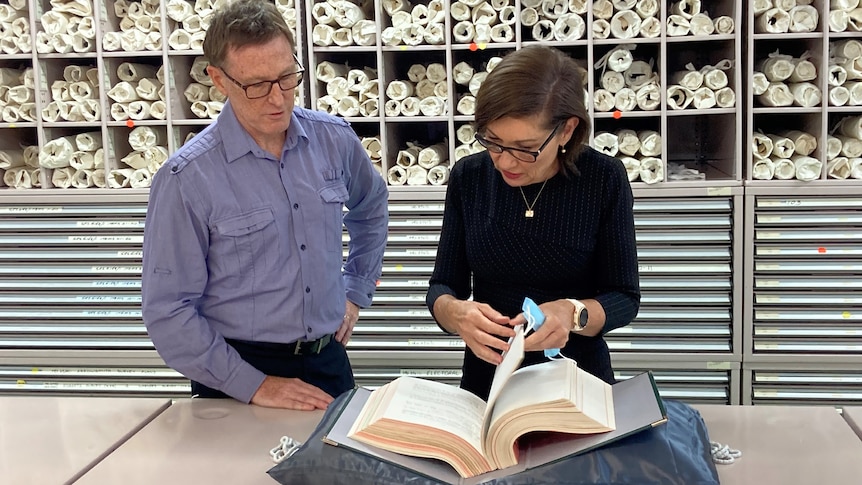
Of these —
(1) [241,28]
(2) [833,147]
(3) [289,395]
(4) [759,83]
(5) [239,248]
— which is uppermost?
(1) [241,28]

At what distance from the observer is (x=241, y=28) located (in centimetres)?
163

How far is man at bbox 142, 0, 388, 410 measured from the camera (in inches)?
64.6

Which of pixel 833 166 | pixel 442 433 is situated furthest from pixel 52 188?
pixel 833 166

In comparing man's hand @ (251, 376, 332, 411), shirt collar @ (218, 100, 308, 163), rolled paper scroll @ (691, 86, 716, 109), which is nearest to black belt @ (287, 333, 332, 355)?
man's hand @ (251, 376, 332, 411)

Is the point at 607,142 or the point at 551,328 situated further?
the point at 607,142

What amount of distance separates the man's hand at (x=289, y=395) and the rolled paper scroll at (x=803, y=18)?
2044 mm

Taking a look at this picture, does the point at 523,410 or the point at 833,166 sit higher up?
the point at 833,166

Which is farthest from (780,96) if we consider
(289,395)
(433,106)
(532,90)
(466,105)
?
(289,395)

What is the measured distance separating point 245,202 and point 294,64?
0.32 m

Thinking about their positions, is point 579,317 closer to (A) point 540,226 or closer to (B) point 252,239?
(A) point 540,226

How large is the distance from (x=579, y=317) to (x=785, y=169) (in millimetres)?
1634

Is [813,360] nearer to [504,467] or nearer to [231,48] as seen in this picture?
[504,467]

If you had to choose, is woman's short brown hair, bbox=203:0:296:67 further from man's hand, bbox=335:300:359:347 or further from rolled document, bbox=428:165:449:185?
rolled document, bbox=428:165:449:185

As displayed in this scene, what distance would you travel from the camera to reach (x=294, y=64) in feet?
5.61
